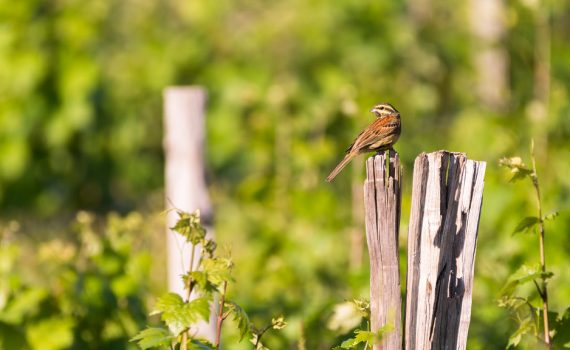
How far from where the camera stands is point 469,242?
3.84m

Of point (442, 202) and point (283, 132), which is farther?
point (283, 132)

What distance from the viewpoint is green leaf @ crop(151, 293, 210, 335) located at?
352 cm

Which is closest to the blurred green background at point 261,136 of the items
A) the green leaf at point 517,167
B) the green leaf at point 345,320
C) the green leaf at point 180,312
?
the green leaf at point 345,320

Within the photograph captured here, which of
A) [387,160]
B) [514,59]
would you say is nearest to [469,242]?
[387,160]

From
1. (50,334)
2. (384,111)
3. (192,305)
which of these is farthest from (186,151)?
(192,305)

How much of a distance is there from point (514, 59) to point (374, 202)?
31.6 feet

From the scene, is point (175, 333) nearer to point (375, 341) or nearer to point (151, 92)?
point (375, 341)

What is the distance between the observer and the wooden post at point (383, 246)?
371cm

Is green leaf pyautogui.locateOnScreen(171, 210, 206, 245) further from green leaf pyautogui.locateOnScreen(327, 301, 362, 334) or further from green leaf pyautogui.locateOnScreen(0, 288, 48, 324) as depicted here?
green leaf pyautogui.locateOnScreen(0, 288, 48, 324)

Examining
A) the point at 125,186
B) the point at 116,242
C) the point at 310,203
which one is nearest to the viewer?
the point at 116,242

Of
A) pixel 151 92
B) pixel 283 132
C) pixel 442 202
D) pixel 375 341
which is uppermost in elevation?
pixel 151 92

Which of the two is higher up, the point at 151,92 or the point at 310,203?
the point at 151,92

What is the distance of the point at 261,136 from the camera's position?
975 cm

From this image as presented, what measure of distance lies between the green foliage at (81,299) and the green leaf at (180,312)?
6.34ft
